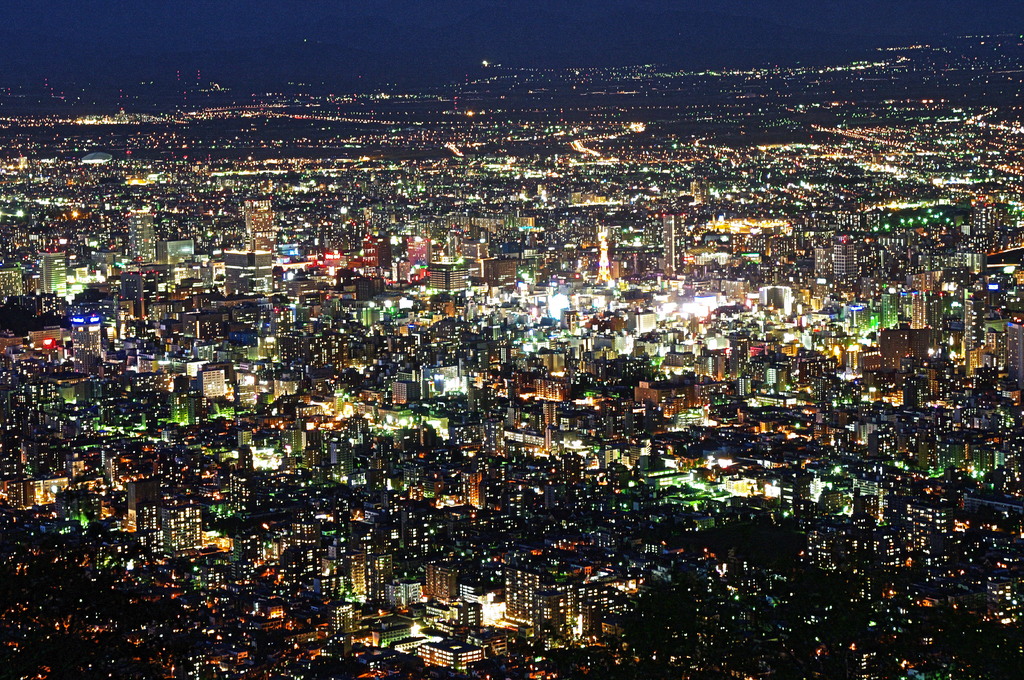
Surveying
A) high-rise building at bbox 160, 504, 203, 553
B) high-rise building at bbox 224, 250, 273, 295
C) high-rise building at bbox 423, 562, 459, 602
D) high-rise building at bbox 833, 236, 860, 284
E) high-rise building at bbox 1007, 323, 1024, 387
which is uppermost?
high-rise building at bbox 423, 562, 459, 602

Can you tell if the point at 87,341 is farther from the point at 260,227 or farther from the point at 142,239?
the point at 260,227

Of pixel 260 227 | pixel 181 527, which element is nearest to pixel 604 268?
pixel 260 227

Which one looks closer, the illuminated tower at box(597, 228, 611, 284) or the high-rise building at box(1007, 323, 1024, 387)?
the high-rise building at box(1007, 323, 1024, 387)

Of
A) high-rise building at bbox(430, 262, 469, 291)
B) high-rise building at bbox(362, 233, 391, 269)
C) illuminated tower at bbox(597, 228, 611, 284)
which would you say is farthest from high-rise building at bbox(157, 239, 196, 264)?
illuminated tower at bbox(597, 228, 611, 284)

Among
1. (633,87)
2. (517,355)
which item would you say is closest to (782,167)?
(633,87)

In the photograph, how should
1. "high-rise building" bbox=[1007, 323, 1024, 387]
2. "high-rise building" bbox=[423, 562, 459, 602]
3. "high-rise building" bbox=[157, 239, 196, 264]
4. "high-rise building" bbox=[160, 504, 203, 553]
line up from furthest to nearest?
1. "high-rise building" bbox=[157, 239, 196, 264]
2. "high-rise building" bbox=[1007, 323, 1024, 387]
3. "high-rise building" bbox=[160, 504, 203, 553]
4. "high-rise building" bbox=[423, 562, 459, 602]

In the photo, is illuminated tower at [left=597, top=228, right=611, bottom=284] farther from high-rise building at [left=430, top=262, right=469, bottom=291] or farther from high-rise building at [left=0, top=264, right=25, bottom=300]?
high-rise building at [left=0, top=264, right=25, bottom=300]
